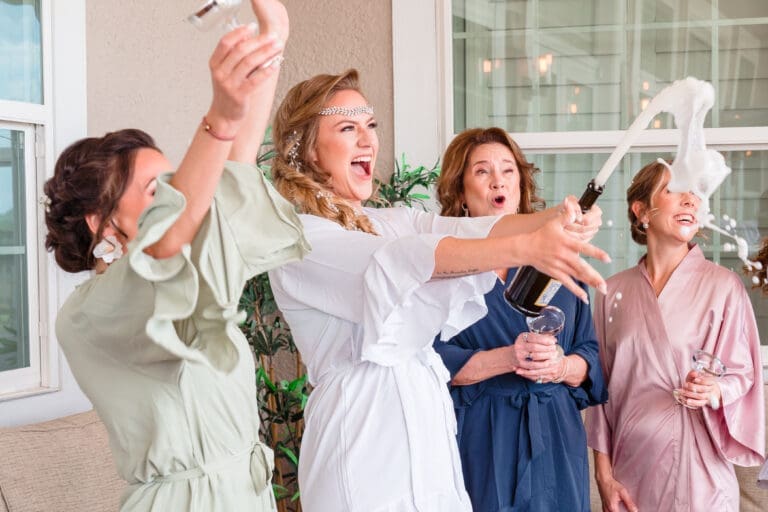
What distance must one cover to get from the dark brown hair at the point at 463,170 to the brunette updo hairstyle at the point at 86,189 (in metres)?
1.26

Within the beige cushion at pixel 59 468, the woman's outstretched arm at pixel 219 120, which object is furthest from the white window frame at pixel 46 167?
the woman's outstretched arm at pixel 219 120

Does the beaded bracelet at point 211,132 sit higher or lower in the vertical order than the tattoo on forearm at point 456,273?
higher

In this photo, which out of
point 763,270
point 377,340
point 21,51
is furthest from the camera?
point 763,270

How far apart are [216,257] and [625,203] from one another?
2558mm

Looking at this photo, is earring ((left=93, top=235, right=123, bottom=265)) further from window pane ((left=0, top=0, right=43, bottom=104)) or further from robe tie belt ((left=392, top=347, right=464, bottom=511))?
window pane ((left=0, top=0, right=43, bottom=104))

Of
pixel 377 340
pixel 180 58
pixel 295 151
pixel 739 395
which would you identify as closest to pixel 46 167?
pixel 180 58

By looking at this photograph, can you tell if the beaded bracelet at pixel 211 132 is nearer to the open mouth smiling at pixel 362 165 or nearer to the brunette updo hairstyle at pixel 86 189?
the brunette updo hairstyle at pixel 86 189

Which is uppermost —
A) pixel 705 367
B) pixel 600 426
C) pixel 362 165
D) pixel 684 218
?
pixel 362 165

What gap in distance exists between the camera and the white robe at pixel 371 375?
5.38ft

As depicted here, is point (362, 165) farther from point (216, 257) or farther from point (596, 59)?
point (596, 59)

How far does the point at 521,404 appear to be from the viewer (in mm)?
2262

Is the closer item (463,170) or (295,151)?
(295,151)

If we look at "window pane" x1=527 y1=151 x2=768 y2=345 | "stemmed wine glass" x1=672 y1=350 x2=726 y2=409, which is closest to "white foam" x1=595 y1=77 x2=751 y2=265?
"stemmed wine glass" x1=672 y1=350 x2=726 y2=409

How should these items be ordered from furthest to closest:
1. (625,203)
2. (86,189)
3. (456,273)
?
1. (625,203)
2. (456,273)
3. (86,189)
